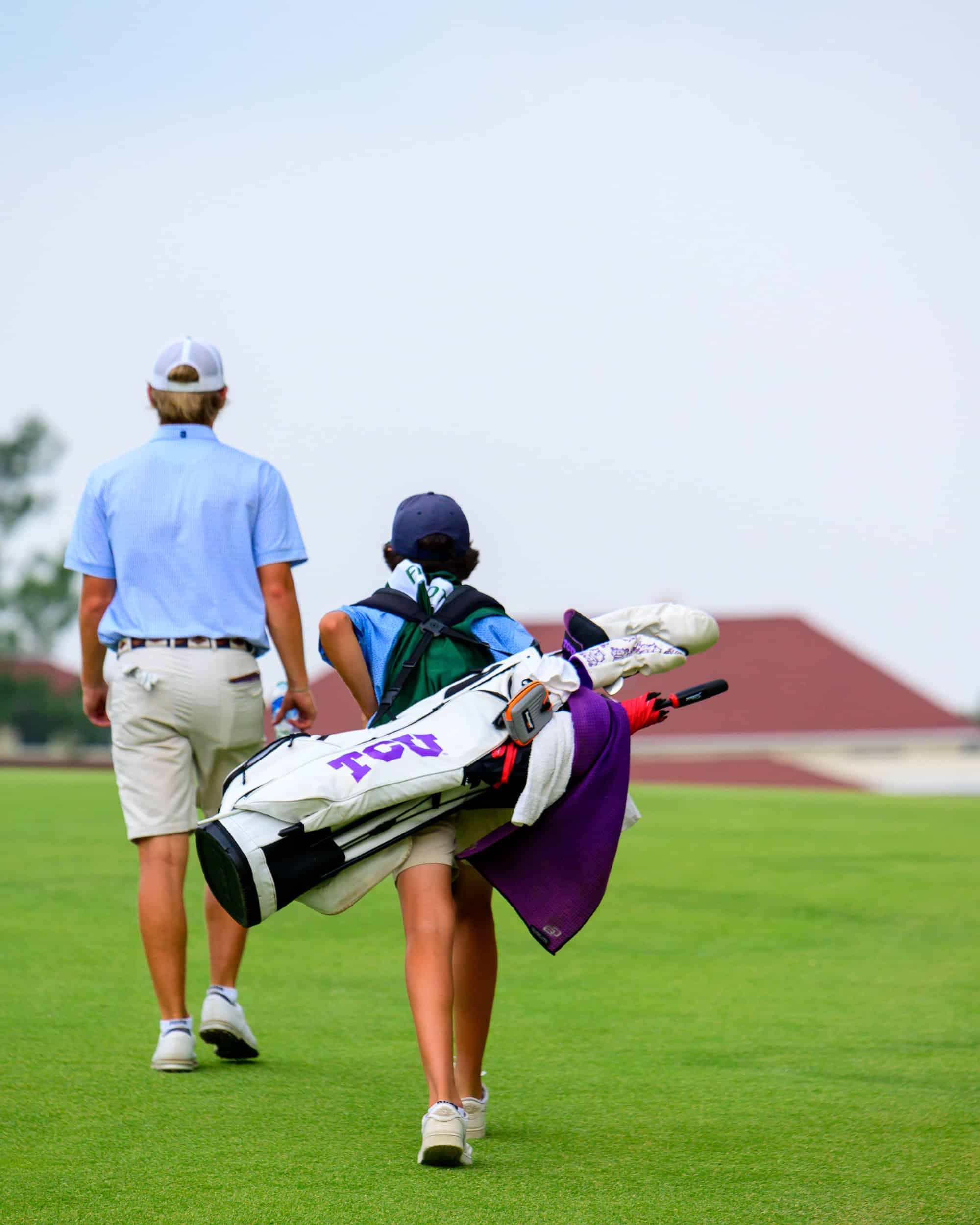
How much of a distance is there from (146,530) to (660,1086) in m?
2.16

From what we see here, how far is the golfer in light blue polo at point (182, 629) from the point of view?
15.1 feet

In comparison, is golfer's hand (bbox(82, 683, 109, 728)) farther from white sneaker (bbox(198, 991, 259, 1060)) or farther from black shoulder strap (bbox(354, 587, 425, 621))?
black shoulder strap (bbox(354, 587, 425, 621))

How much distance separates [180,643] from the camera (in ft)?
15.1

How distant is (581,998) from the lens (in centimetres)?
597

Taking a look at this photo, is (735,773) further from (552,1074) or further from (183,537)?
(183,537)

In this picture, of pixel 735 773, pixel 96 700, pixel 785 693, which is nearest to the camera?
pixel 96 700

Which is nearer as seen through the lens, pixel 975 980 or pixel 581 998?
pixel 581 998

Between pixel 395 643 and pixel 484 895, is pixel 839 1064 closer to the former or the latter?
pixel 484 895

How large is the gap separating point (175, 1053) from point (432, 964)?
1.24 meters

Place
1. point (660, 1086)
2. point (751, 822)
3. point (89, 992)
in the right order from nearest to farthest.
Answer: point (660, 1086) < point (89, 992) < point (751, 822)

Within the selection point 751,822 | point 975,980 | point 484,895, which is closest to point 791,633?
point 751,822

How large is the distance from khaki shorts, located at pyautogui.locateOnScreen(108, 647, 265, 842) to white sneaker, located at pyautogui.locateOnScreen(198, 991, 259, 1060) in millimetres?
515

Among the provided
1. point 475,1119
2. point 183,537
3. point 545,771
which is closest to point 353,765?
point 545,771

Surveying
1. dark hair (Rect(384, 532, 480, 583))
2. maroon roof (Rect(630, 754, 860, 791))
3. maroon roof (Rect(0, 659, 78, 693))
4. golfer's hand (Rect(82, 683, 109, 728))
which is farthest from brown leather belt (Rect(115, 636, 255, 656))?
maroon roof (Rect(0, 659, 78, 693))
